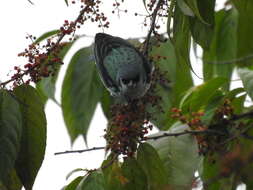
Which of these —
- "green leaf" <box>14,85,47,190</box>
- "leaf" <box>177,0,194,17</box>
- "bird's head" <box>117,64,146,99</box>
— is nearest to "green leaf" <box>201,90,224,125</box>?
"leaf" <box>177,0,194,17</box>

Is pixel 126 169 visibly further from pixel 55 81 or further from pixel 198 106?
pixel 55 81

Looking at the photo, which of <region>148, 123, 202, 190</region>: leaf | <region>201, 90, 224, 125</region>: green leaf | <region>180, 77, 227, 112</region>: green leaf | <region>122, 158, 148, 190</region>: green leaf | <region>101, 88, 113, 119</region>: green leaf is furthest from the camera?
<region>101, 88, 113, 119</region>: green leaf

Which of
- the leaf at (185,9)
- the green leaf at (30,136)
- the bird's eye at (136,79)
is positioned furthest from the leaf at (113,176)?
the bird's eye at (136,79)

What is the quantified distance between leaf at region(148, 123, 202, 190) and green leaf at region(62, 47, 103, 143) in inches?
28.3

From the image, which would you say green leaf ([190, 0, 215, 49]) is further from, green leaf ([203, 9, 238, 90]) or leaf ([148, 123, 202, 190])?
green leaf ([203, 9, 238, 90])

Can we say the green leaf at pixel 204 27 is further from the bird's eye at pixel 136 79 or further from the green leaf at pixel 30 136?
the bird's eye at pixel 136 79

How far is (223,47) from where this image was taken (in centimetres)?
341

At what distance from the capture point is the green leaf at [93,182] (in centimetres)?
232

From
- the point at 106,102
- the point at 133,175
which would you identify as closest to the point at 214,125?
the point at 133,175

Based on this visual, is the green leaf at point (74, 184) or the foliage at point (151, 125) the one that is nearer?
the foliage at point (151, 125)

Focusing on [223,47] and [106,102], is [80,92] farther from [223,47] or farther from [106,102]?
[223,47]

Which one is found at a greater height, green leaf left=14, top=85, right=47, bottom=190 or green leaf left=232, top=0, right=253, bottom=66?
green leaf left=232, top=0, right=253, bottom=66

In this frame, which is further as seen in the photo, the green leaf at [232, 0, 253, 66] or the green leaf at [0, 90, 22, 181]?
the green leaf at [232, 0, 253, 66]

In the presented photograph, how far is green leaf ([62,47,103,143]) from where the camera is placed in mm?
3221
